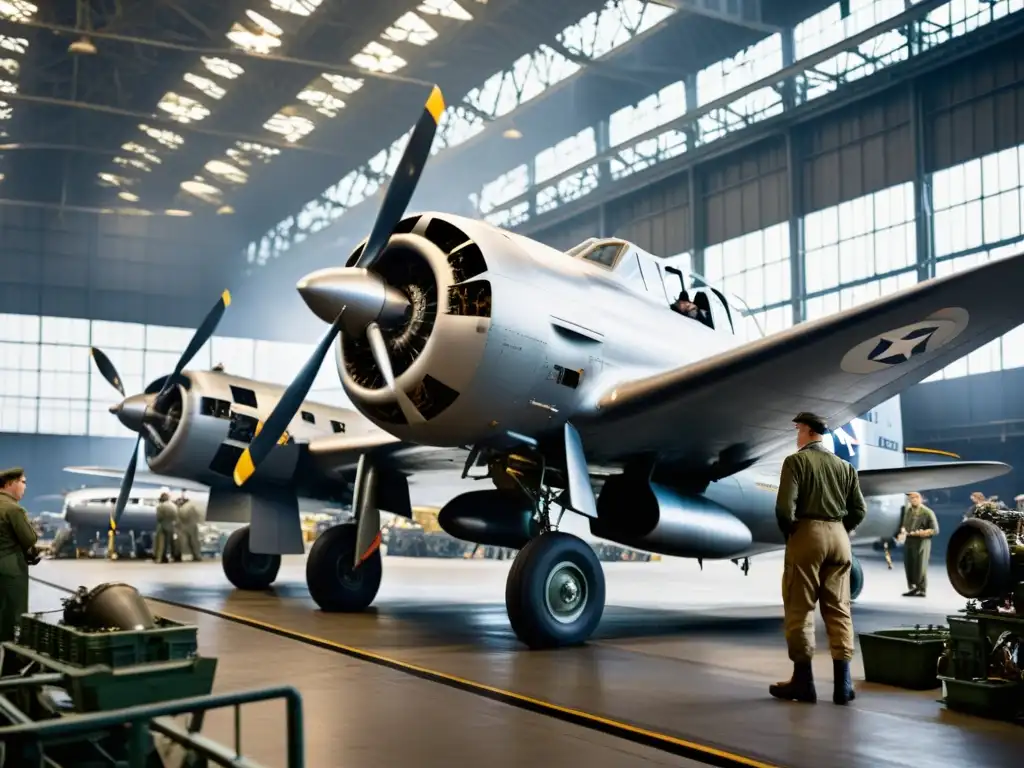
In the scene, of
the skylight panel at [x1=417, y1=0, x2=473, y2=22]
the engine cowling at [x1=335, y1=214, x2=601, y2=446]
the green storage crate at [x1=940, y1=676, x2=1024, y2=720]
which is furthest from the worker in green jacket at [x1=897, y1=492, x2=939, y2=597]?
the skylight panel at [x1=417, y1=0, x2=473, y2=22]

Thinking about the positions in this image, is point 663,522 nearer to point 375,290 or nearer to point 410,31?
point 375,290

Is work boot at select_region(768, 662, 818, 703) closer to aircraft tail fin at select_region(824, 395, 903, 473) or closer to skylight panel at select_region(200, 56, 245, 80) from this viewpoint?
aircraft tail fin at select_region(824, 395, 903, 473)

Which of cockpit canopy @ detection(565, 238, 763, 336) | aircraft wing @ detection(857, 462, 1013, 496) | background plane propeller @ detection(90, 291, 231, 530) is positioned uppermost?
cockpit canopy @ detection(565, 238, 763, 336)

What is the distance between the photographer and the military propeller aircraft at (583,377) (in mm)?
7938

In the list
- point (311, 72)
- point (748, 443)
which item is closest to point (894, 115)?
point (311, 72)

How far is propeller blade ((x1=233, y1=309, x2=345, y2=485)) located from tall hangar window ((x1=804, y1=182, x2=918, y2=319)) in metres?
19.6

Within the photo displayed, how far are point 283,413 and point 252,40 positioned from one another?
67.2 ft

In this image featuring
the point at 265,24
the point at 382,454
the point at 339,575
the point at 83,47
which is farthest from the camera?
the point at 83,47

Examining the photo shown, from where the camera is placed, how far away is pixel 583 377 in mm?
8617

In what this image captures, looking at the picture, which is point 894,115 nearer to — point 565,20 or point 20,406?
point 565,20

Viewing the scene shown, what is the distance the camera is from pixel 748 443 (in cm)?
985

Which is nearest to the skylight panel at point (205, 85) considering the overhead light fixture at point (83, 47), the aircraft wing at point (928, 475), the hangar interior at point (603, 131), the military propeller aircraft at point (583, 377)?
the hangar interior at point (603, 131)

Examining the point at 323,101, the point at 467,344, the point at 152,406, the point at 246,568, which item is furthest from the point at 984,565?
the point at 323,101

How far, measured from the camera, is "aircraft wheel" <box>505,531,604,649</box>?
8406 mm
